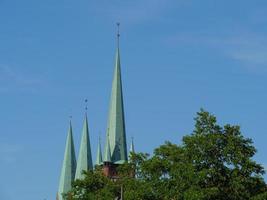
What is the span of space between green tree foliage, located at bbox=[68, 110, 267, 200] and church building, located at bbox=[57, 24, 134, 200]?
4047cm

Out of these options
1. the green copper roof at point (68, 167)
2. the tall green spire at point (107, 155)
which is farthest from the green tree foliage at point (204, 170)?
the green copper roof at point (68, 167)

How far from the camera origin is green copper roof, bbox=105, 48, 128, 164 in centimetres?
10925

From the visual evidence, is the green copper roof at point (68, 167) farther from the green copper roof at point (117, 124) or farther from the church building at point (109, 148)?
the green copper roof at point (117, 124)

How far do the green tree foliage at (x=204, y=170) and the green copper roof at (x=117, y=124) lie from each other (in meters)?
41.0

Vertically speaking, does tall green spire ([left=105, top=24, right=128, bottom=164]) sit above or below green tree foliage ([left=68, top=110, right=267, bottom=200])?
above

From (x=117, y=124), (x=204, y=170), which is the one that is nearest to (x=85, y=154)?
(x=117, y=124)

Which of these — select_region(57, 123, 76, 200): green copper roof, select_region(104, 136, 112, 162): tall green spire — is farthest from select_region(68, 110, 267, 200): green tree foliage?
select_region(57, 123, 76, 200): green copper roof

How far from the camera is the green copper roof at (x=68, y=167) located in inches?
4409

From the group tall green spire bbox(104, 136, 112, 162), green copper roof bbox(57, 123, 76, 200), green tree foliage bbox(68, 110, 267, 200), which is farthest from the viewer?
green copper roof bbox(57, 123, 76, 200)

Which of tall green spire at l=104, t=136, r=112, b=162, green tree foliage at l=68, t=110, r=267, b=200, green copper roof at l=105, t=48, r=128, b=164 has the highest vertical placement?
green copper roof at l=105, t=48, r=128, b=164

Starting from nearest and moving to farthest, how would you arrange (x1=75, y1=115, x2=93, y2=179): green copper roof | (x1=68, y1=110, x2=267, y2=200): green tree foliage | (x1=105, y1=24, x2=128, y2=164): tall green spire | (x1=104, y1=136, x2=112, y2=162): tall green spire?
(x1=68, y1=110, x2=267, y2=200): green tree foliage, (x1=104, y1=136, x2=112, y2=162): tall green spire, (x1=75, y1=115, x2=93, y2=179): green copper roof, (x1=105, y1=24, x2=128, y2=164): tall green spire

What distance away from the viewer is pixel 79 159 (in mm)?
109562

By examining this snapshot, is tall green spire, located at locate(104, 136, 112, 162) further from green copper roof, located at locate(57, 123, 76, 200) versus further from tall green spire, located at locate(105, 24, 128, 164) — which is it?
green copper roof, located at locate(57, 123, 76, 200)

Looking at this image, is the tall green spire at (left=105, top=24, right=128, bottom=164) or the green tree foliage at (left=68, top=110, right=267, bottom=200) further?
the tall green spire at (left=105, top=24, right=128, bottom=164)
